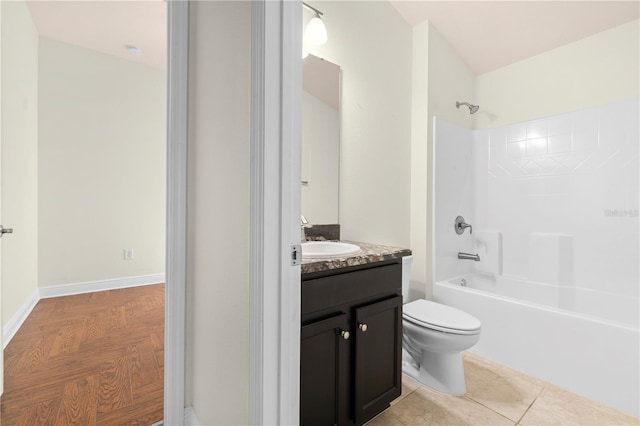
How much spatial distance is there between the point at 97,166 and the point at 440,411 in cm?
393

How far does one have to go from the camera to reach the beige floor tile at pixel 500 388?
64.0 inches

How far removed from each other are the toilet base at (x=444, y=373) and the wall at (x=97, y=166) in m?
3.37

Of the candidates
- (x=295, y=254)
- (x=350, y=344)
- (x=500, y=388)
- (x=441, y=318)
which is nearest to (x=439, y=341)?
(x=441, y=318)

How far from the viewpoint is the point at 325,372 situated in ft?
3.82

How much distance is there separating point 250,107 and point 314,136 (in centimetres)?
106

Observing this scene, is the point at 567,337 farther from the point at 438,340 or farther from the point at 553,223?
the point at 553,223

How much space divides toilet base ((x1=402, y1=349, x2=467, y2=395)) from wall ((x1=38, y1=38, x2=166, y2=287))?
3.37m

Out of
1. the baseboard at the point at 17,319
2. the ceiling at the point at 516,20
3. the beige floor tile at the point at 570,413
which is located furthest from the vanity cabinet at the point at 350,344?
the baseboard at the point at 17,319

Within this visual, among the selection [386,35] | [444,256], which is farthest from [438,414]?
[386,35]

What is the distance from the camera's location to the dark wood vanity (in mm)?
1120

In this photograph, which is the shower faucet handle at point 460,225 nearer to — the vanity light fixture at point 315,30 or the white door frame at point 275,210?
the vanity light fixture at point 315,30

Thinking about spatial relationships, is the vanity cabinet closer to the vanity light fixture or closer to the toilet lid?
the toilet lid

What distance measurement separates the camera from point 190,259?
1.32 meters

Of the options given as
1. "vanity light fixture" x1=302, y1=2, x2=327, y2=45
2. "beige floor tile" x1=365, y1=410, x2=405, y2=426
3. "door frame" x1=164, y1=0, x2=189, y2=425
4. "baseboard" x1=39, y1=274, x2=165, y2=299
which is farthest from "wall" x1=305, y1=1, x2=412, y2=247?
"baseboard" x1=39, y1=274, x2=165, y2=299
